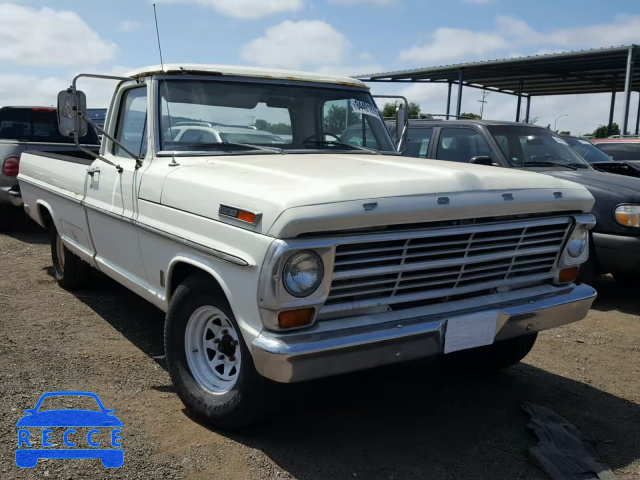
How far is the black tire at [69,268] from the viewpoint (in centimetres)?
588

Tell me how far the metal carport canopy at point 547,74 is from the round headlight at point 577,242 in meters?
13.2

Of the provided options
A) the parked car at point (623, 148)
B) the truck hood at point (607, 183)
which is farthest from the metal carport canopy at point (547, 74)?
the truck hood at point (607, 183)

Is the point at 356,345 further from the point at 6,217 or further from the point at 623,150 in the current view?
the point at 623,150

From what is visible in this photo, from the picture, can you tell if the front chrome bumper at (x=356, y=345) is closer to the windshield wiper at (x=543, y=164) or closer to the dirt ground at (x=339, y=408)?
the dirt ground at (x=339, y=408)

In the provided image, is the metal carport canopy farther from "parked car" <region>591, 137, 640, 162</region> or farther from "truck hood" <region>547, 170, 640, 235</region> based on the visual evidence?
"truck hood" <region>547, 170, 640, 235</region>

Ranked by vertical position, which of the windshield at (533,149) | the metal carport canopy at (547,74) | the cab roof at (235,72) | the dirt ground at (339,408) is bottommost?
the dirt ground at (339,408)

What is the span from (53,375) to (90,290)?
7.28 ft

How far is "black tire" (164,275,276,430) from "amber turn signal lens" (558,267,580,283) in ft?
6.02

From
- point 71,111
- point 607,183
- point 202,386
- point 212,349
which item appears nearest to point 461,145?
point 607,183

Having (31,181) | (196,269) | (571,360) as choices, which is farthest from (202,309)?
(31,181)

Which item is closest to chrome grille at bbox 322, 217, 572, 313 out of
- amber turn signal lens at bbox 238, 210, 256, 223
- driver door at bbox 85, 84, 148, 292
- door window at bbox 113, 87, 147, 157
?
amber turn signal lens at bbox 238, 210, 256, 223

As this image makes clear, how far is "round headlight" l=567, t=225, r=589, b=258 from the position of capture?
3668 millimetres

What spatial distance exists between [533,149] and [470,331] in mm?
4534

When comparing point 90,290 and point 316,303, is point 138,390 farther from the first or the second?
point 90,290
